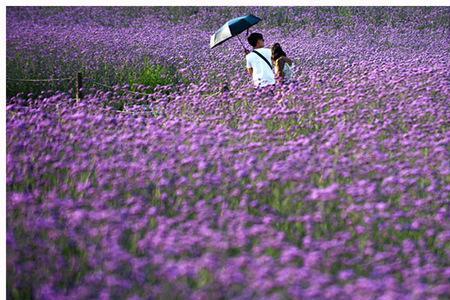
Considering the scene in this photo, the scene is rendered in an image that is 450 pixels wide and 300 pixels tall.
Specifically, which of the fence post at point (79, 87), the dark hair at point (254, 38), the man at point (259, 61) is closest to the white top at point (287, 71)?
the man at point (259, 61)

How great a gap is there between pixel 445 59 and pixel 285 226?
3789 millimetres

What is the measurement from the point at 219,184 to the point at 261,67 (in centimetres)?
245

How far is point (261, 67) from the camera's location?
16.8ft

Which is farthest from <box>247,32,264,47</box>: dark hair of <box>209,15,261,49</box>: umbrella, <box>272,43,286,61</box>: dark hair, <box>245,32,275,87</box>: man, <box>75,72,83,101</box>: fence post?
<box>75,72,83,101</box>: fence post

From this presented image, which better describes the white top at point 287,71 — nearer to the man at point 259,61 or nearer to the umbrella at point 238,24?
the man at point 259,61

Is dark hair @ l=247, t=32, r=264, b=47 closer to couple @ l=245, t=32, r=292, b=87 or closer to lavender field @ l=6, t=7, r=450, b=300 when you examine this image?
couple @ l=245, t=32, r=292, b=87

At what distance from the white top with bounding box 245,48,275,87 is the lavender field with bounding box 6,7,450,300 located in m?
0.13

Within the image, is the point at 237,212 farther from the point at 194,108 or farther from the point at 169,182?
the point at 194,108

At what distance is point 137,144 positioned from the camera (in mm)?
3129

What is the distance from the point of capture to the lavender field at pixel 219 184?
6.91ft

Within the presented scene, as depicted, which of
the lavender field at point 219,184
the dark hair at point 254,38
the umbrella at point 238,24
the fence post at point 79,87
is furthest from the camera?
the dark hair at point 254,38

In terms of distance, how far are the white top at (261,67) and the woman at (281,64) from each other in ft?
0.76

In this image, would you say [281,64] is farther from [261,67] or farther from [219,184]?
[219,184]

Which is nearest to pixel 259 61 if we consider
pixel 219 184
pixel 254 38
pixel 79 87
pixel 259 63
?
pixel 259 63
